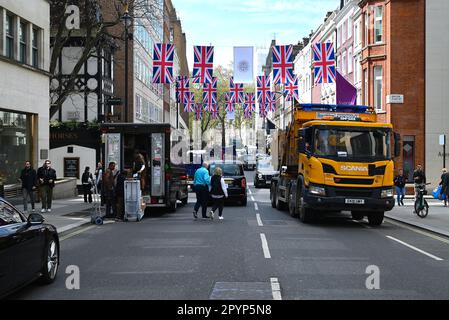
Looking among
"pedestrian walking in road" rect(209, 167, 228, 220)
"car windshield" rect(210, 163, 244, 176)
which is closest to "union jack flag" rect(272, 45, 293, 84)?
"car windshield" rect(210, 163, 244, 176)

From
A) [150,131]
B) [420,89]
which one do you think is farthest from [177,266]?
[420,89]

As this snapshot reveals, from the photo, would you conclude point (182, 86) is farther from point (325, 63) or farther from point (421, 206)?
point (421, 206)

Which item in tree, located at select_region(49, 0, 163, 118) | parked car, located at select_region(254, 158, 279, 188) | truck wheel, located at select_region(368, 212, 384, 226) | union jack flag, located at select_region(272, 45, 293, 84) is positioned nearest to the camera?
truck wheel, located at select_region(368, 212, 384, 226)

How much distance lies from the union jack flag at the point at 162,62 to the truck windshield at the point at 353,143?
16.5 meters

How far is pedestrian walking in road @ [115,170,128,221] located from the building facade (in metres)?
5.86

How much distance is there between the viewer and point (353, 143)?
1659 cm

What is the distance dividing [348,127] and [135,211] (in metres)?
7.07

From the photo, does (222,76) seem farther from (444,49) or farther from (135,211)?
(135,211)

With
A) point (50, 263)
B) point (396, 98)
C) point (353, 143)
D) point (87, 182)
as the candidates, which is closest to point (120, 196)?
point (353, 143)

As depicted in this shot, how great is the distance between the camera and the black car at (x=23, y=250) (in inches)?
269

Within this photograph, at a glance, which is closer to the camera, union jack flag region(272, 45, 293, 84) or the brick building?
union jack flag region(272, 45, 293, 84)

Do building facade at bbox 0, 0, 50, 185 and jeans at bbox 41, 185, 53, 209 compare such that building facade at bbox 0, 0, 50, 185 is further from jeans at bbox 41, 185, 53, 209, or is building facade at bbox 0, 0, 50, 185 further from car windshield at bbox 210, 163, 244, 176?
car windshield at bbox 210, 163, 244, 176

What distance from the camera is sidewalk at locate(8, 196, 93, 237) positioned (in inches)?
657

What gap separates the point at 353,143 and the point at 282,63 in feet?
51.5
